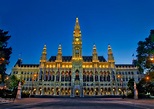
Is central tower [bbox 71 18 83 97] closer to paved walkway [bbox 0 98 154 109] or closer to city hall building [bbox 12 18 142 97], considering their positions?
city hall building [bbox 12 18 142 97]

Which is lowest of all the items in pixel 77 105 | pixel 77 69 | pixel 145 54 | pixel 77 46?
pixel 77 105

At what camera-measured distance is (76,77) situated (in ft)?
334

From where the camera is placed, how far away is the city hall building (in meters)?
99.9

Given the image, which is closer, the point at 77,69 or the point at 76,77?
the point at 76,77

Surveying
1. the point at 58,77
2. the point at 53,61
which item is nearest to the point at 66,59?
the point at 53,61

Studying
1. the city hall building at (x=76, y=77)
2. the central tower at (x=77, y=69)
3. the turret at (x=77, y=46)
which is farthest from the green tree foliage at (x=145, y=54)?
the turret at (x=77, y=46)

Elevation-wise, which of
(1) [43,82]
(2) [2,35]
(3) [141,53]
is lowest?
(1) [43,82]

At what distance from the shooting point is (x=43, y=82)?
101125mm

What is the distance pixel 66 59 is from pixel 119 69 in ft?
130

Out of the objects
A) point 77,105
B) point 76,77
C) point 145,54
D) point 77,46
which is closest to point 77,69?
point 76,77

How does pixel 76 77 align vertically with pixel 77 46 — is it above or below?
below

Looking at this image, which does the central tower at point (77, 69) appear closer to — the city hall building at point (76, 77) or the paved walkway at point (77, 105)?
the city hall building at point (76, 77)

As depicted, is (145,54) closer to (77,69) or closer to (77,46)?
(77,69)

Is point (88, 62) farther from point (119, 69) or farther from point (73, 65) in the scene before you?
point (119, 69)
